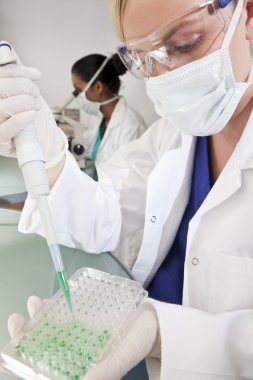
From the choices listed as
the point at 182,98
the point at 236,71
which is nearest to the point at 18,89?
the point at 182,98

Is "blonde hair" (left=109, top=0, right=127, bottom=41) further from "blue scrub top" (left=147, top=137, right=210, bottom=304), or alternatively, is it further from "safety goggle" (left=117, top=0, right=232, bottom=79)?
"blue scrub top" (left=147, top=137, right=210, bottom=304)

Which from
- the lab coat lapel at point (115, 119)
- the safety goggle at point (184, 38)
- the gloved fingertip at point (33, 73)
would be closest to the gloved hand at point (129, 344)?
the gloved fingertip at point (33, 73)

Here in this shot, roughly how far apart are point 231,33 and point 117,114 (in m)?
1.89

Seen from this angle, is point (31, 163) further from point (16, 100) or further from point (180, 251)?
point (180, 251)

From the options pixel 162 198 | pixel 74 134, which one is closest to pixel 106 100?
pixel 74 134

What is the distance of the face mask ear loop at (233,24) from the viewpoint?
76 cm

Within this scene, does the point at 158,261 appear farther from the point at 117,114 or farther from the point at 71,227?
the point at 117,114

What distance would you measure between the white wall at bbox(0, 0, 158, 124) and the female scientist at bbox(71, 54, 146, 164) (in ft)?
1.84

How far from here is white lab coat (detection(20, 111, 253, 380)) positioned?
66cm

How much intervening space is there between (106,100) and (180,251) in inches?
73.7

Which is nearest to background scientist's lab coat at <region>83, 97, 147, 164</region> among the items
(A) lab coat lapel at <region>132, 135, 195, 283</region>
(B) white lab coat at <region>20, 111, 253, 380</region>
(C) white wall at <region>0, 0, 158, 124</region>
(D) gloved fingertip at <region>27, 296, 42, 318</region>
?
(C) white wall at <region>0, 0, 158, 124</region>

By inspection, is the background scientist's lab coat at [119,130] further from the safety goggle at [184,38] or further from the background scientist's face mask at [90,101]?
the safety goggle at [184,38]

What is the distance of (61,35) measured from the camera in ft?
10.6

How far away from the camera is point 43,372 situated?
510mm
